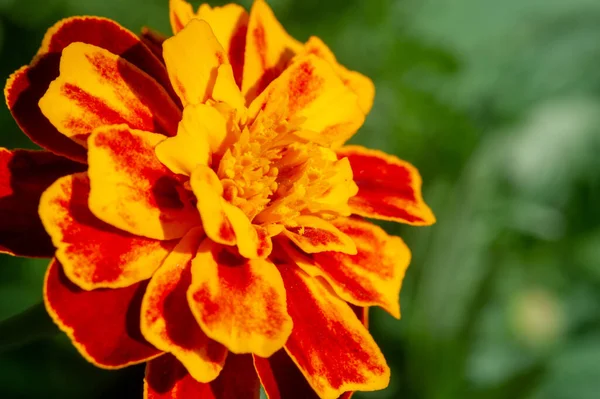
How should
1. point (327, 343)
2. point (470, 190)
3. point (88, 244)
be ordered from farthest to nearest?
point (470, 190)
point (327, 343)
point (88, 244)

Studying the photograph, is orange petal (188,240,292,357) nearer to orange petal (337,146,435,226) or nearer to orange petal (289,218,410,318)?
orange petal (289,218,410,318)

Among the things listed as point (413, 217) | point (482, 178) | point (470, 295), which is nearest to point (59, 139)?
point (413, 217)

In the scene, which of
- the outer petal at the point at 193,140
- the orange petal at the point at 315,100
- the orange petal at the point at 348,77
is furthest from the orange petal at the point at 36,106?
the orange petal at the point at 348,77

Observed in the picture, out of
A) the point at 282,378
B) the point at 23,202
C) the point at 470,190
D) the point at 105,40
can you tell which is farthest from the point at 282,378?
the point at 470,190

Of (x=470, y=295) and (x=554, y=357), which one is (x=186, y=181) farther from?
(x=554, y=357)

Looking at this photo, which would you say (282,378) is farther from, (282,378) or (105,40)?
(105,40)
